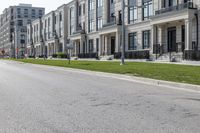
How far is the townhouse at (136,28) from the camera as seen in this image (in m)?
37.3

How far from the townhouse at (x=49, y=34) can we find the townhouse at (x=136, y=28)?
458 millimetres

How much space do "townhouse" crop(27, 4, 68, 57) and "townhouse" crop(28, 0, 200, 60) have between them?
458mm

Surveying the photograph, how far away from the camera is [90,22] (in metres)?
68.1

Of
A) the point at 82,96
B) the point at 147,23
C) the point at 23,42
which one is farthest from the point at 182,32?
the point at 23,42

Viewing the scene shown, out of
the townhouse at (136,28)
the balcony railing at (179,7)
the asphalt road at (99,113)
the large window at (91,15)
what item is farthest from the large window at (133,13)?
the asphalt road at (99,113)

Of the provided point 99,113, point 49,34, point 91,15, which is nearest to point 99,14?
point 91,15

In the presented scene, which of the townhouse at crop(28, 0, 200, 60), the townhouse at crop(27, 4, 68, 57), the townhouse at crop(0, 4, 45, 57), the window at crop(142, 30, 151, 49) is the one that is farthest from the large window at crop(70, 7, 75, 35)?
the townhouse at crop(0, 4, 45, 57)

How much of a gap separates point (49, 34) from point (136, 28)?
53.8 m

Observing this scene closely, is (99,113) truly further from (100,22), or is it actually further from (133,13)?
(100,22)

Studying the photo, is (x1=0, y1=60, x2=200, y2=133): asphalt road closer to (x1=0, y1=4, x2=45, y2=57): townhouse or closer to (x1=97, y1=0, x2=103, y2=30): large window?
(x1=97, y1=0, x2=103, y2=30): large window

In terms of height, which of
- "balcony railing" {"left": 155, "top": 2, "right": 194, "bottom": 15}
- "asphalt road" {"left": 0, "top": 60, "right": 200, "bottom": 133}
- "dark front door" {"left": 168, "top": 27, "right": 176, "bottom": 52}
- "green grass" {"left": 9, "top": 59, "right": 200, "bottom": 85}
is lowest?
"asphalt road" {"left": 0, "top": 60, "right": 200, "bottom": 133}

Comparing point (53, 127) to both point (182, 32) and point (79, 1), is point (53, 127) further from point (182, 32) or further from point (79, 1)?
point (79, 1)

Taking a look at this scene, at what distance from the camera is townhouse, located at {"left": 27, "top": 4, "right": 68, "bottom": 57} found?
285ft

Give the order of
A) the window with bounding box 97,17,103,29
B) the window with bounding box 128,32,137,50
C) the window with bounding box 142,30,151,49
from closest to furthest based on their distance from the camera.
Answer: the window with bounding box 142,30,151,49
the window with bounding box 128,32,137,50
the window with bounding box 97,17,103,29
